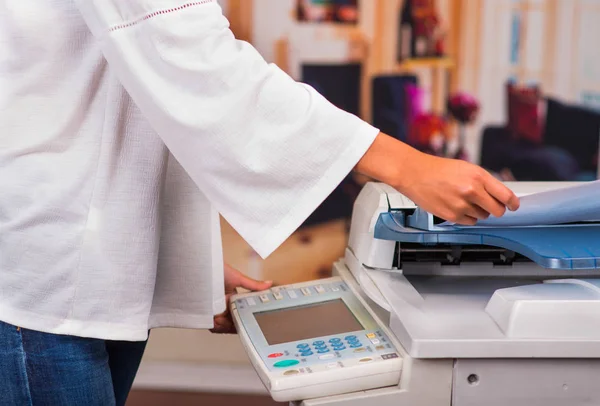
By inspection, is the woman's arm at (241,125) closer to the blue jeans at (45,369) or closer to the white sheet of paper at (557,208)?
the white sheet of paper at (557,208)

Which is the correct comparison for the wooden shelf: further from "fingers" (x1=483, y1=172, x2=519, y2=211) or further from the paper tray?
"fingers" (x1=483, y1=172, x2=519, y2=211)

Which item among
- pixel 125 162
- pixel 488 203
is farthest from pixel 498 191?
pixel 125 162

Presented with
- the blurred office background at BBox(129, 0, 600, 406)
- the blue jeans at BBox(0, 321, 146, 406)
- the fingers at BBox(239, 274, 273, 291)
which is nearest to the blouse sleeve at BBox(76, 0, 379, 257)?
the blue jeans at BBox(0, 321, 146, 406)

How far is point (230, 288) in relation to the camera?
124 centimetres

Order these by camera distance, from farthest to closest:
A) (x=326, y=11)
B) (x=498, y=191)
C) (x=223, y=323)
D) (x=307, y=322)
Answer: (x=326, y=11), (x=223, y=323), (x=307, y=322), (x=498, y=191)

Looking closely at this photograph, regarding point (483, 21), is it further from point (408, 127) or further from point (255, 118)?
point (255, 118)

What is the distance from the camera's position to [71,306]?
0.88 meters

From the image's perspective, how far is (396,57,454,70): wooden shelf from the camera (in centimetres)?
254

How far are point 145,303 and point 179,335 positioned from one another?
170 centimetres

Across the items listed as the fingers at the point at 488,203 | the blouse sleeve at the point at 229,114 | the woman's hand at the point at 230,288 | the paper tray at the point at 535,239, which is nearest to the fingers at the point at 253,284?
the woman's hand at the point at 230,288

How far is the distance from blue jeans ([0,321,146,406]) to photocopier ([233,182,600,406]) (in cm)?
21

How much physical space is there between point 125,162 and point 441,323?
441mm

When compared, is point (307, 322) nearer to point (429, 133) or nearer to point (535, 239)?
point (535, 239)

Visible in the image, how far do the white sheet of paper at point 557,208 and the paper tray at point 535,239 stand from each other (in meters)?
0.02
